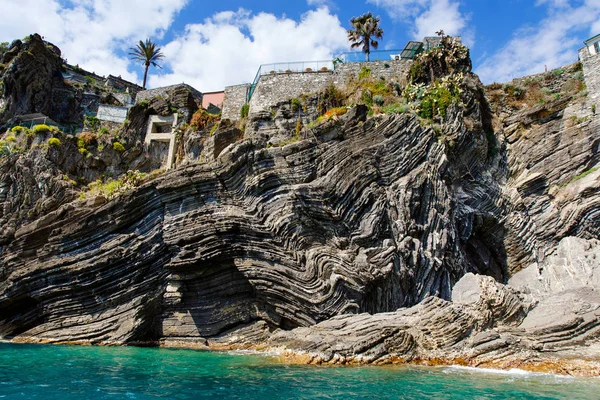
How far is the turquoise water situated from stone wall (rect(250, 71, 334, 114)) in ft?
74.3

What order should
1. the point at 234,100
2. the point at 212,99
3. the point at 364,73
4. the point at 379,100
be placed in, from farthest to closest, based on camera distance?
the point at 212,99 < the point at 234,100 < the point at 364,73 < the point at 379,100

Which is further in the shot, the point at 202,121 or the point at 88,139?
the point at 88,139

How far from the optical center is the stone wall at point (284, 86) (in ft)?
109

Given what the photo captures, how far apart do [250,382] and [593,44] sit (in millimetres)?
33217

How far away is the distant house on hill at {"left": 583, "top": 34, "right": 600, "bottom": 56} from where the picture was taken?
30281mm

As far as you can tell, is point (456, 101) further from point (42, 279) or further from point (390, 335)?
point (42, 279)

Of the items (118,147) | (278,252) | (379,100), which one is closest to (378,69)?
(379,100)

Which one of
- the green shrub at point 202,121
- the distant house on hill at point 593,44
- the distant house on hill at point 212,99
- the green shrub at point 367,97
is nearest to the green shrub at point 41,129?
the green shrub at point 202,121

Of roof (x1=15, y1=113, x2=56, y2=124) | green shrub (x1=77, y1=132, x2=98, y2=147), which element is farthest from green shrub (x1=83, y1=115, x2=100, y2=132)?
green shrub (x1=77, y1=132, x2=98, y2=147)

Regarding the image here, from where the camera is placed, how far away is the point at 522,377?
11.9 m

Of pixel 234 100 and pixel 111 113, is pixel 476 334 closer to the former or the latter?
pixel 234 100

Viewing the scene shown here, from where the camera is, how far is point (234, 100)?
36188 millimetres

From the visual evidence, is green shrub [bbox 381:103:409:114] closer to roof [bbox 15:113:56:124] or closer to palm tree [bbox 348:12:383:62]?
palm tree [bbox 348:12:383:62]

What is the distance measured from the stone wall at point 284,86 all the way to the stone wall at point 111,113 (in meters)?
14.1
